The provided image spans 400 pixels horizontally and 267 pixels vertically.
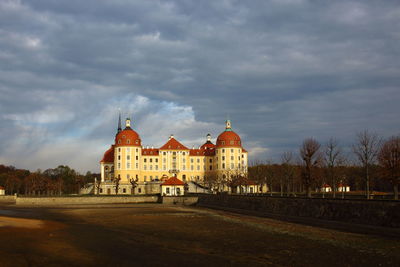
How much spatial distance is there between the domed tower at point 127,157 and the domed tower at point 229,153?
19.8 m

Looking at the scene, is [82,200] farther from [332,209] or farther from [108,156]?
[332,209]

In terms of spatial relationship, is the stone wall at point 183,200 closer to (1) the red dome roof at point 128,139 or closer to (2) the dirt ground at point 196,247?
(1) the red dome roof at point 128,139

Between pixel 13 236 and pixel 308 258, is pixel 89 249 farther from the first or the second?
pixel 308 258

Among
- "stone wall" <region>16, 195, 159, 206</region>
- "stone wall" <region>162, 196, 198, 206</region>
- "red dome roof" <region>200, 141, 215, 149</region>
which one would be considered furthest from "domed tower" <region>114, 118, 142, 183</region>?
"stone wall" <region>162, 196, 198, 206</region>

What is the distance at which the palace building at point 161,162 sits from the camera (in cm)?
9512

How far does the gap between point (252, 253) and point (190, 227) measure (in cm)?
1203

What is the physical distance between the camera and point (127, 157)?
98.5m

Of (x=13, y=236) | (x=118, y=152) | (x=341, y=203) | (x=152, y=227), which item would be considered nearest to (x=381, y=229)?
(x=341, y=203)

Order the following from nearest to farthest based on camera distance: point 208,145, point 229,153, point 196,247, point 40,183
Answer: point 196,247
point 40,183
point 229,153
point 208,145

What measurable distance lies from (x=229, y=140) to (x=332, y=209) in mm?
72465

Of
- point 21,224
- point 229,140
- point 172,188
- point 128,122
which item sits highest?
point 128,122

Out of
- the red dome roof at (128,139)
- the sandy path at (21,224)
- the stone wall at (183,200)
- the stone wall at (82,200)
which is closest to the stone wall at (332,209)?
the stone wall at (183,200)

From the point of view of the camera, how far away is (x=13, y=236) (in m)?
23.9

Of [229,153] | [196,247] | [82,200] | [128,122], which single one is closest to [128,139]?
[128,122]
